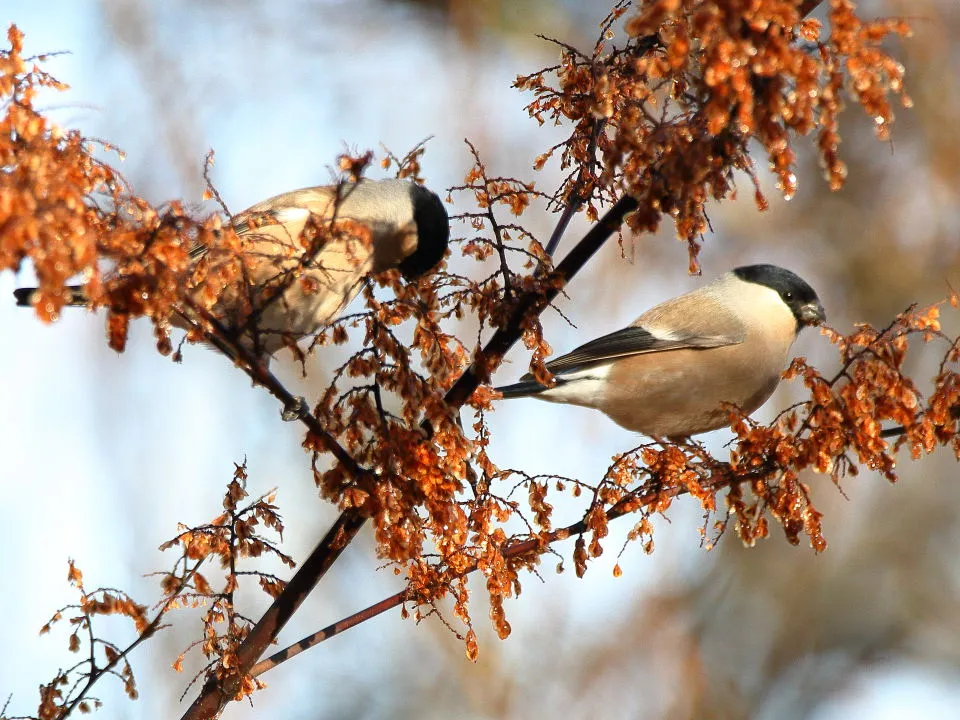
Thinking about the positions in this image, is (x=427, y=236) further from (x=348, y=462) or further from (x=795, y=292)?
(x=795, y=292)

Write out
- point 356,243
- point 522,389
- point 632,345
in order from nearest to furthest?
point 356,243 → point 522,389 → point 632,345

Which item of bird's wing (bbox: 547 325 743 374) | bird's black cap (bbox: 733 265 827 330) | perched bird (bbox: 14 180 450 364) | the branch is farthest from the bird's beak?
the branch

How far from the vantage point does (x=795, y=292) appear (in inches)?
183

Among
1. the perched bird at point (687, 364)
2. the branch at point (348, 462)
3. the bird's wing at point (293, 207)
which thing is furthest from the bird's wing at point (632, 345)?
the branch at point (348, 462)

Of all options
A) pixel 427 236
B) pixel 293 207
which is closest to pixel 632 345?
pixel 427 236

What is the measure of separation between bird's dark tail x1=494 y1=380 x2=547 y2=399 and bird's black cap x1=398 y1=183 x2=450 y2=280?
0.71 m

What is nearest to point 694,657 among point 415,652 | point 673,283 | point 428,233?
point 415,652

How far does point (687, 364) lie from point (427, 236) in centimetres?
145

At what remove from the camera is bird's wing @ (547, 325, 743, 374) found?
4.44 metres

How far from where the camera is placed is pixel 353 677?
7871 millimetres

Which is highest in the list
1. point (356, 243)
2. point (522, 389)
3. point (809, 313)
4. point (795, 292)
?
point (795, 292)

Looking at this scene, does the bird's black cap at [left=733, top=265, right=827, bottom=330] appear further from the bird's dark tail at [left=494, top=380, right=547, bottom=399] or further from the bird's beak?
the bird's dark tail at [left=494, top=380, right=547, bottom=399]

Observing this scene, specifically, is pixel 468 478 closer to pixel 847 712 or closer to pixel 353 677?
pixel 353 677

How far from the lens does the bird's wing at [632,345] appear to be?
4.44 meters
